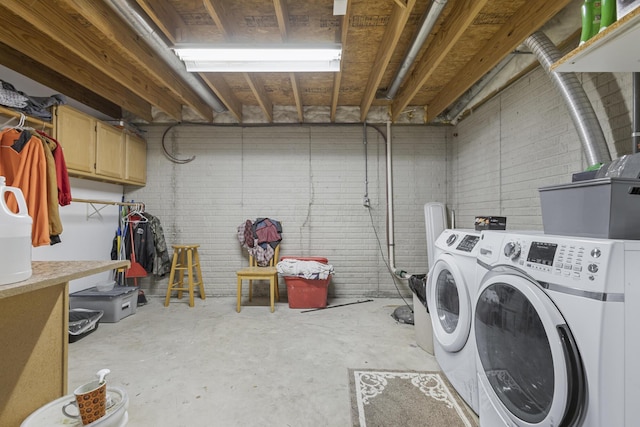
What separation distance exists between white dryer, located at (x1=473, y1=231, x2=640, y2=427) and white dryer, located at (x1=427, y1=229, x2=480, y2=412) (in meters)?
0.23

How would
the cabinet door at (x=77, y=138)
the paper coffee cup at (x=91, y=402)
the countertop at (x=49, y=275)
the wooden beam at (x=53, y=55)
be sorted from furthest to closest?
the cabinet door at (x=77, y=138) < the wooden beam at (x=53, y=55) < the paper coffee cup at (x=91, y=402) < the countertop at (x=49, y=275)

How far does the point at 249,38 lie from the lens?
2.35 m

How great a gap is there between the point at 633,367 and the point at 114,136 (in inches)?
175

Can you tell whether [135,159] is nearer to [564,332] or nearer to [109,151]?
[109,151]

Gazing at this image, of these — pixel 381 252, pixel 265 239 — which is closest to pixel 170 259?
pixel 265 239

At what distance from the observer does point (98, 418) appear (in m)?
0.98

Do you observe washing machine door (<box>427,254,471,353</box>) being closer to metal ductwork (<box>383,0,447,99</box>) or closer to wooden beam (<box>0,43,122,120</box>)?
metal ductwork (<box>383,0,447,99</box>)

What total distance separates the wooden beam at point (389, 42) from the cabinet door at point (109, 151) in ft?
10.1

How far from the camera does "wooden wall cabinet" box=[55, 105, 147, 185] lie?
2.71 m

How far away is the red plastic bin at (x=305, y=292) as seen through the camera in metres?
3.29

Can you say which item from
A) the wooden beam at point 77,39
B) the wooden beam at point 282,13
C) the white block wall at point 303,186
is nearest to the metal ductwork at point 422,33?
the wooden beam at point 282,13

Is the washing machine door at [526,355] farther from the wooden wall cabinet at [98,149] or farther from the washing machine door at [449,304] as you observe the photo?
the wooden wall cabinet at [98,149]

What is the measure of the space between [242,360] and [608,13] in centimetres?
283

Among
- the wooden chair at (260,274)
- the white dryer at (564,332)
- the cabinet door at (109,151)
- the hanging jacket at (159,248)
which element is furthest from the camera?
the hanging jacket at (159,248)
